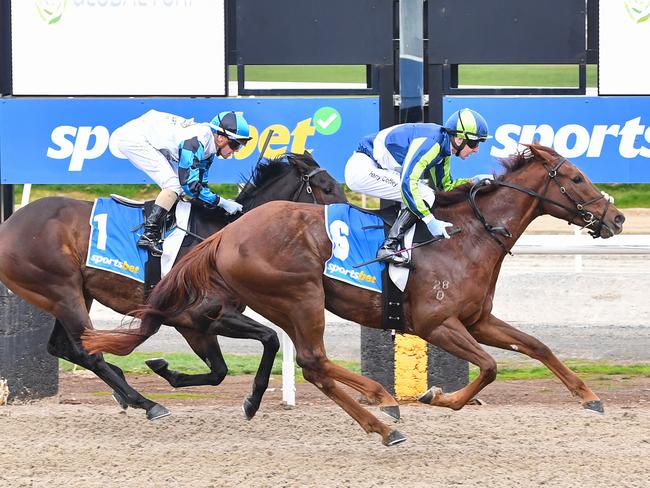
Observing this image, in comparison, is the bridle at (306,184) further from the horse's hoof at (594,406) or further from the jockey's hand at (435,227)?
the horse's hoof at (594,406)

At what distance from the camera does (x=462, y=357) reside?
6.42 meters

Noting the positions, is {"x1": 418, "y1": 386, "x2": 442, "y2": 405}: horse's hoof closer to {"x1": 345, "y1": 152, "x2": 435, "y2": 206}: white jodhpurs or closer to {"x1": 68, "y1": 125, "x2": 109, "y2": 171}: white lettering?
{"x1": 345, "y1": 152, "x2": 435, "y2": 206}: white jodhpurs

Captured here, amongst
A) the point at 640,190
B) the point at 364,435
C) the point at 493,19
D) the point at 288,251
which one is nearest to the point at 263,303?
the point at 288,251

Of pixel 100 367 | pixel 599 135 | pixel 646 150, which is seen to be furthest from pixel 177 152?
pixel 646 150

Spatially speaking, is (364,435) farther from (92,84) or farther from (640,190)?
(640,190)

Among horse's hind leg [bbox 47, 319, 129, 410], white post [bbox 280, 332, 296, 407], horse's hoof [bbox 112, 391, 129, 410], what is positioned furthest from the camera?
white post [bbox 280, 332, 296, 407]

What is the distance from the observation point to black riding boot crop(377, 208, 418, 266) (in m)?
6.52

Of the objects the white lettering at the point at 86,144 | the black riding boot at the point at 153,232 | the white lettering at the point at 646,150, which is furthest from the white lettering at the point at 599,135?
the white lettering at the point at 86,144

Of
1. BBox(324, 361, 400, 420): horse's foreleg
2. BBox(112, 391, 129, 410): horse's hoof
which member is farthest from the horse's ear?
BBox(112, 391, 129, 410): horse's hoof

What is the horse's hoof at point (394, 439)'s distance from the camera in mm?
6402

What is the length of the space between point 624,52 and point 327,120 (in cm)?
211

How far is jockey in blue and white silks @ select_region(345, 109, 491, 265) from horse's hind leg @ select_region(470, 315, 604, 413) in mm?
589

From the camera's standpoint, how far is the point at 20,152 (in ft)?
27.6

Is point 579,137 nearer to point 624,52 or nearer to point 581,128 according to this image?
point 581,128
